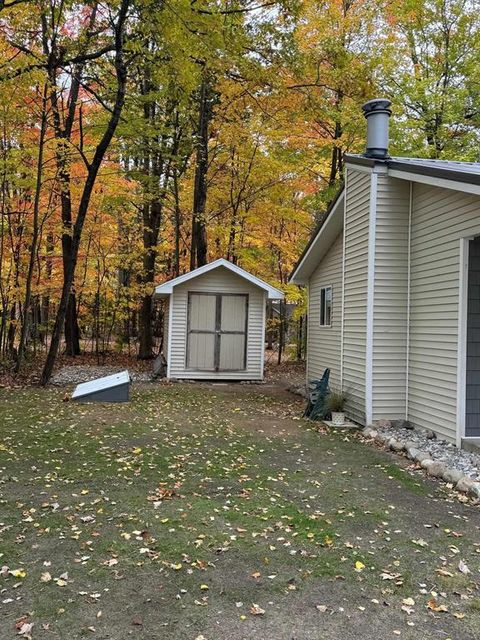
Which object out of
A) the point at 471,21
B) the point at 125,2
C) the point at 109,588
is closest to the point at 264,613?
the point at 109,588

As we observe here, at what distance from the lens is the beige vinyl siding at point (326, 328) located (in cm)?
935

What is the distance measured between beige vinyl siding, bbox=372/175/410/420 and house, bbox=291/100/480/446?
0.01 meters

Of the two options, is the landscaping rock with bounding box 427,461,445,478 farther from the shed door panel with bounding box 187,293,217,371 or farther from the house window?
the shed door panel with bounding box 187,293,217,371

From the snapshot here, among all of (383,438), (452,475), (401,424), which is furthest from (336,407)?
(452,475)

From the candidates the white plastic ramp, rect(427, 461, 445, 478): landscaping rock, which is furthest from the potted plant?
the white plastic ramp

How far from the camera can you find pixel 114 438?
20.4 feet

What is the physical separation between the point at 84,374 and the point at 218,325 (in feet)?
11.4

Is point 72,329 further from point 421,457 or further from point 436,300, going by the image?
point 421,457

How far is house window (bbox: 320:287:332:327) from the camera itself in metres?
10.0

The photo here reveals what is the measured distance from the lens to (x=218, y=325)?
12141 mm

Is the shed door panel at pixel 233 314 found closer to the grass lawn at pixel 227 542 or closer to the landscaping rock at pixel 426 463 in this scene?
the grass lawn at pixel 227 542

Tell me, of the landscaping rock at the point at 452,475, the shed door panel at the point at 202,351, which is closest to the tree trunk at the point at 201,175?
the shed door panel at the point at 202,351

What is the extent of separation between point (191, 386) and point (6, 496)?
A: 713 cm

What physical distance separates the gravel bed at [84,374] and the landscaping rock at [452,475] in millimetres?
8123
